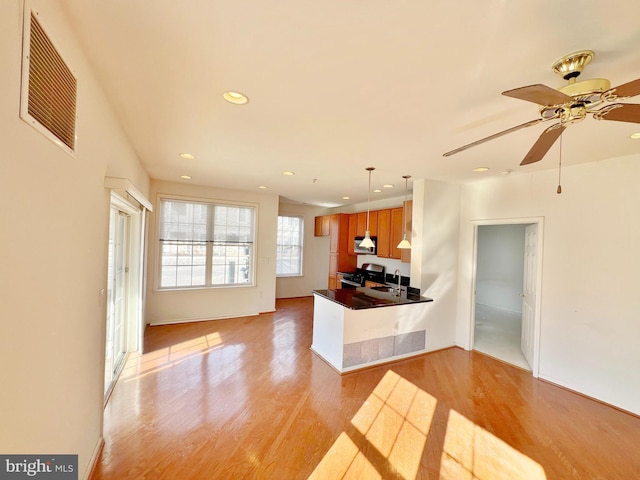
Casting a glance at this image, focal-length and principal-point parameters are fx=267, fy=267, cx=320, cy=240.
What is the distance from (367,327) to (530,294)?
237 centimetres

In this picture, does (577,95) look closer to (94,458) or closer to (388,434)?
(388,434)

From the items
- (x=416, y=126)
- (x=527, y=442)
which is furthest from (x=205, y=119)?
(x=527, y=442)

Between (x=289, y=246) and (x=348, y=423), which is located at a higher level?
(x=289, y=246)

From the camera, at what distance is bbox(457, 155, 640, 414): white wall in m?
2.69

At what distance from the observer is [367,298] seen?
3.57 m

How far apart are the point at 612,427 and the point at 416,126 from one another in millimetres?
3261

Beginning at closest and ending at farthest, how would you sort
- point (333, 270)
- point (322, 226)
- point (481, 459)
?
1. point (481, 459)
2. point (333, 270)
3. point (322, 226)

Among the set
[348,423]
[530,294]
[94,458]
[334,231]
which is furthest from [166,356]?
[530,294]

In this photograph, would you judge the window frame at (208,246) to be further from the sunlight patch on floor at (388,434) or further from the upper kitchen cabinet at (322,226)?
the sunlight patch on floor at (388,434)

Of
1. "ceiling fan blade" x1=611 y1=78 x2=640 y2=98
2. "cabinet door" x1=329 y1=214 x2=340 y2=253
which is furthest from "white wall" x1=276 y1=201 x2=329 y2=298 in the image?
"ceiling fan blade" x1=611 y1=78 x2=640 y2=98

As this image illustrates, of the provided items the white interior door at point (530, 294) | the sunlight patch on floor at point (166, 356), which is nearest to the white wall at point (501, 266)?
the white interior door at point (530, 294)

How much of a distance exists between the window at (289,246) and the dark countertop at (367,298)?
11.2 feet

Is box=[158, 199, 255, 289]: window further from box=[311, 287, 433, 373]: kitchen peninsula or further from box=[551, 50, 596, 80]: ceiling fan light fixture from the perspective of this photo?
box=[551, 50, 596, 80]: ceiling fan light fixture

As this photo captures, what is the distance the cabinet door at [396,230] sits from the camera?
4.82 meters
